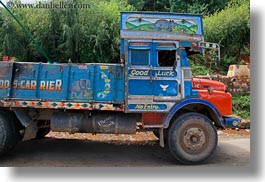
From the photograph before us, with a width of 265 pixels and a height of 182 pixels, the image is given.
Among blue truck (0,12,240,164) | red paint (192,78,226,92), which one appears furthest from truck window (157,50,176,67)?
red paint (192,78,226,92)

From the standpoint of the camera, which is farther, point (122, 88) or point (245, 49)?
point (245, 49)

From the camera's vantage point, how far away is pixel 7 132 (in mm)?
5344

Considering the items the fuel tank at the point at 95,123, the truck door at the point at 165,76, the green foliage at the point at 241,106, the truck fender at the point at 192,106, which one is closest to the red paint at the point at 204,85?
the truck fender at the point at 192,106

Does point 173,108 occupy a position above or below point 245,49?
below

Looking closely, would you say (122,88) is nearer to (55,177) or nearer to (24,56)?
(55,177)

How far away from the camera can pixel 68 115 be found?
5539 millimetres

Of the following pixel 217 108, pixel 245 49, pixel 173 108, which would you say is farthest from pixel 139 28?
pixel 245 49

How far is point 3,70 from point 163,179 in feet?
10.9

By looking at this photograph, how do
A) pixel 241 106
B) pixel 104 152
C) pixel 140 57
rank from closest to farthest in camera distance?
pixel 140 57
pixel 104 152
pixel 241 106

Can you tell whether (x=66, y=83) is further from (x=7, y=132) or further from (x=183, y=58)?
(x=183, y=58)

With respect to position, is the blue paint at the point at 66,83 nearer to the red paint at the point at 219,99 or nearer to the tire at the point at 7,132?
the tire at the point at 7,132

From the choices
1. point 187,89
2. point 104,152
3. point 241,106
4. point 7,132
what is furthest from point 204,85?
point 241,106

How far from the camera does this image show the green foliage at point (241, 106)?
10039mm

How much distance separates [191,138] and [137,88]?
1.32m
